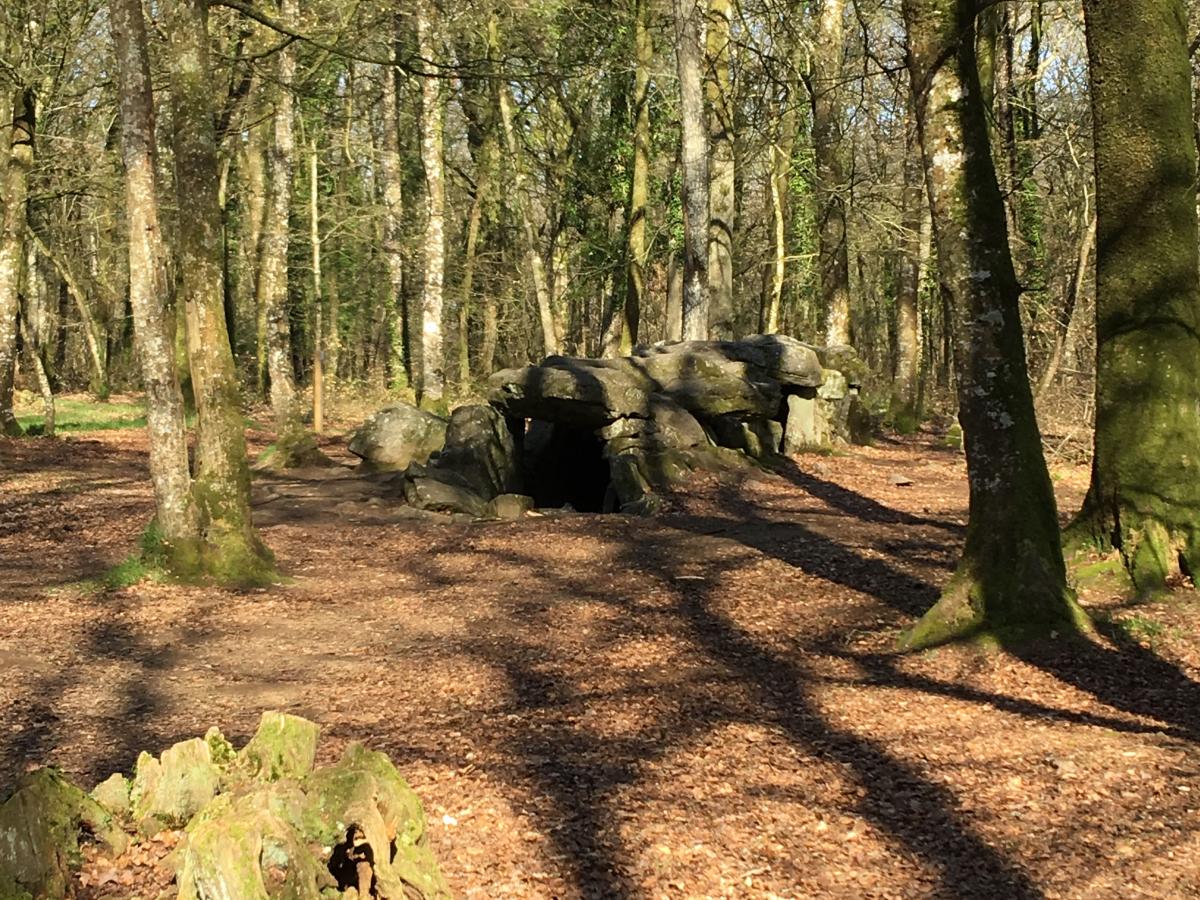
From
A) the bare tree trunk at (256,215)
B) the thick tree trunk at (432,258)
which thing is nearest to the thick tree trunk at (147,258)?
the thick tree trunk at (432,258)

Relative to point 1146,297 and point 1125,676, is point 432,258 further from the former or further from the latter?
point 1125,676

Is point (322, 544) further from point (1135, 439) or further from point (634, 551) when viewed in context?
point (1135, 439)

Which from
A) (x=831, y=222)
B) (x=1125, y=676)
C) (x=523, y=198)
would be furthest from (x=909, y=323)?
(x=1125, y=676)

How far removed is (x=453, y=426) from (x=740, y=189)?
17993 millimetres

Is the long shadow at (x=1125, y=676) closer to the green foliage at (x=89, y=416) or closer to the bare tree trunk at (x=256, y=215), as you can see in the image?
the bare tree trunk at (x=256, y=215)

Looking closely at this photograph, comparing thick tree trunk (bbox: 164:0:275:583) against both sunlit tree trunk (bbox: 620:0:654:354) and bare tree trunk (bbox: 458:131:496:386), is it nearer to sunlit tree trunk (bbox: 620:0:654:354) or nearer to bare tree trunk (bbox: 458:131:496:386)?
sunlit tree trunk (bbox: 620:0:654:354)

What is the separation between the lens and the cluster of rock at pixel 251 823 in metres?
2.96

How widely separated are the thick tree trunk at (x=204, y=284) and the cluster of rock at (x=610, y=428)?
425cm

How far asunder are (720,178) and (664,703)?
1485 cm

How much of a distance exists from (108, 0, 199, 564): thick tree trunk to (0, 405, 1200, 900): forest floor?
119 centimetres

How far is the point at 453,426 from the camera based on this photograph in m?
15.0

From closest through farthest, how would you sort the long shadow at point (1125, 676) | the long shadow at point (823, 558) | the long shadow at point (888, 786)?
1. the long shadow at point (888, 786)
2. the long shadow at point (1125, 676)
3. the long shadow at point (823, 558)

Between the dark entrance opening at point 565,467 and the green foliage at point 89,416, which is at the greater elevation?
the green foliage at point 89,416

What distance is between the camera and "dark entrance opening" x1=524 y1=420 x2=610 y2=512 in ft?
53.1
